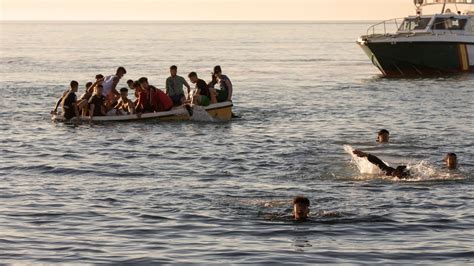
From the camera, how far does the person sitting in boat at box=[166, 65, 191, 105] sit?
3055 cm

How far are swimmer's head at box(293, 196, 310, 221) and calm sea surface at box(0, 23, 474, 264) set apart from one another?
0.58ft

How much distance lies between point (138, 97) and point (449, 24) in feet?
79.2

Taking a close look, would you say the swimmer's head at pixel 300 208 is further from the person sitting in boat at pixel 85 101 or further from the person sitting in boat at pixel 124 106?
the person sitting in boat at pixel 85 101

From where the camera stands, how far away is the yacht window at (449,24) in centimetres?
5109

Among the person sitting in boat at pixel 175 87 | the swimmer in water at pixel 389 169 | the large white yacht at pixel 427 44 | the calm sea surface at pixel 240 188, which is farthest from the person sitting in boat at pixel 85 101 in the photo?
the large white yacht at pixel 427 44

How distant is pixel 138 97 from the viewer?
30641 mm

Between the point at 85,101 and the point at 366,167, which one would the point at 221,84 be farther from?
the point at 366,167

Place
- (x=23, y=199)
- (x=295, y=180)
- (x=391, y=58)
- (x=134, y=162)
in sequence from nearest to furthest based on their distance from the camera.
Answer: (x=23, y=199) < (x=295, y=180) < (x=134, y=162) < (x=391, y=58)

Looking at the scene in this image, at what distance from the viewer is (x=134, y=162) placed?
24375 mm

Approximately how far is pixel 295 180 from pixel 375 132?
383 inches

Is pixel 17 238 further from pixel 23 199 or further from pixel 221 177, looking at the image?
pixel 221 177

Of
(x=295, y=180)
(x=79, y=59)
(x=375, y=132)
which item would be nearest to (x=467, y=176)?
(x=295, y=180)

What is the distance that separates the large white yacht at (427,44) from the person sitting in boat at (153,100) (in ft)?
69.8

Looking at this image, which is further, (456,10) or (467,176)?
(456,10)
